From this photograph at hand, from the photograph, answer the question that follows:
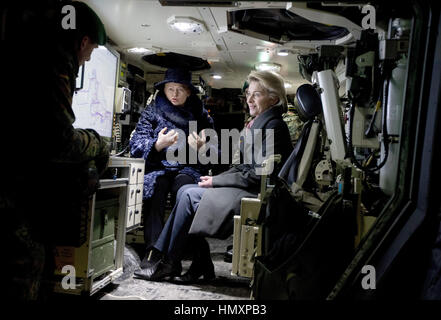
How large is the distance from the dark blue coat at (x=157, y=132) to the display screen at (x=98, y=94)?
0.34 meters

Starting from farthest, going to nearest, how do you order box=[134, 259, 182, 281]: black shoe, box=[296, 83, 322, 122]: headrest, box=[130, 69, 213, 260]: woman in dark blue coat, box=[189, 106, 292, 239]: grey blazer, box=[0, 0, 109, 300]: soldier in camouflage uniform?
box=[130, 69, 213, 260]: woman in dark blue coat → box=[134, 259, 182, 281]: black shoe → box=[189, 106, 292, 239]: grey blazer → box=[296, 83, 322, 122]: headrest → box=[0, 0, 109, 300]: soldier in camouflage uniform

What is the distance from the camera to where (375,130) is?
2.04 m

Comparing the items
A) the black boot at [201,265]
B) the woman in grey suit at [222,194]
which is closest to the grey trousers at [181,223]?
the woman in grey suit at [222,194]

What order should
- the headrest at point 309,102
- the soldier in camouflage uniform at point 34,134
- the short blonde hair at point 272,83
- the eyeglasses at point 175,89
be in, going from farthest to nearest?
the eyeglasses at point 175,89, the short blonde hair at point 272,83, the headrest at point 309,102, the soldier in camouflage uniform at point 34,134

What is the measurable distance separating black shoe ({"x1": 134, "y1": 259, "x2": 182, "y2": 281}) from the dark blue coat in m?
0.80

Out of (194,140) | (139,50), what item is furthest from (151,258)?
(139,50)

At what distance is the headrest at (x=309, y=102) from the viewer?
2.58m

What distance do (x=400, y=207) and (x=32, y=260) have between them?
1618 millimetres

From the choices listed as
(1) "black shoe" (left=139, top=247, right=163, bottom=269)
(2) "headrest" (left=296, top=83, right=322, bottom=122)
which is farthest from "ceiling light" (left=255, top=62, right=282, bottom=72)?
(1) "black shoe" (left=139, top=247, right=163, bottom=269)

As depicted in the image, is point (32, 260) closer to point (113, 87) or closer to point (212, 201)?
point (212, 201)

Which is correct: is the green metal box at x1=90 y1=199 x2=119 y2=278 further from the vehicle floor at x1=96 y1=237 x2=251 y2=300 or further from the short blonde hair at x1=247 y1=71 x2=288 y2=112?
the short blonde hair at x1=247 y1=71 x2=288 y2=112

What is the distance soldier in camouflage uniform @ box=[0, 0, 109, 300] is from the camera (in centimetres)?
131

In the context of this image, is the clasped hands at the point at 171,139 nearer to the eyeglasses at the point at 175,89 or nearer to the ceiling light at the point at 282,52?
the eyeglasses at the point at 175,89

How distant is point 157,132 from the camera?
363 cm
